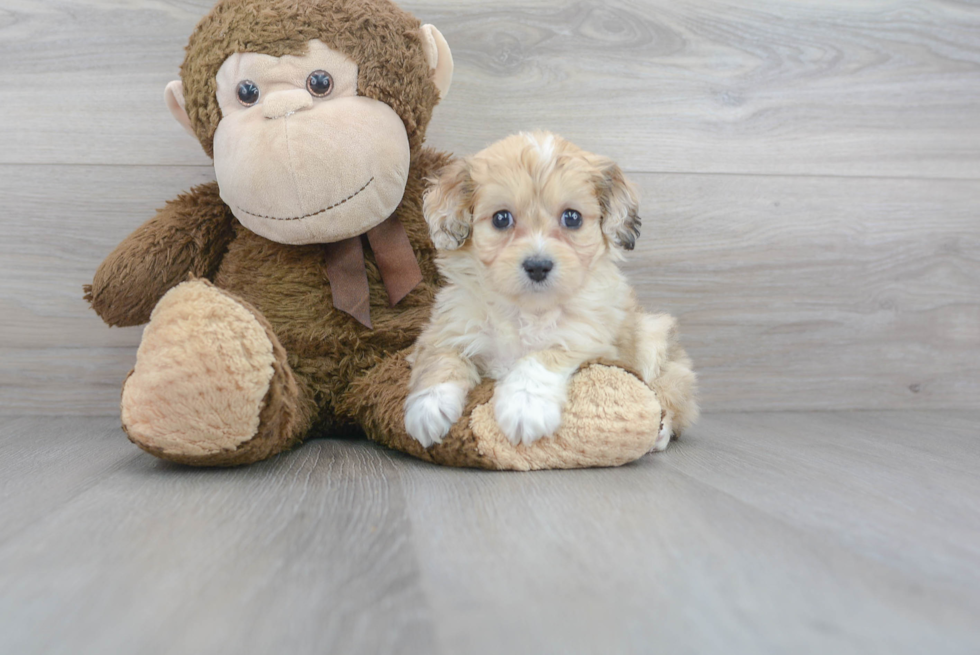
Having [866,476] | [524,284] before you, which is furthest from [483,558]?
[866,476]

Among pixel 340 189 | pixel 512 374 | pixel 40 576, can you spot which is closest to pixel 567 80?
pixel 340 189

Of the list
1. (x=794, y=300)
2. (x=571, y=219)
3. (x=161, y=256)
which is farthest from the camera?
(x=794, y=300)

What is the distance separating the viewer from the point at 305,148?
144 centimetres

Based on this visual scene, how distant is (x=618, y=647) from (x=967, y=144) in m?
2.28

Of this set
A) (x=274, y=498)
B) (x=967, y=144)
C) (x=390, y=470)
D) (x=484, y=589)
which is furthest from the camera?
(x=967, y=144)

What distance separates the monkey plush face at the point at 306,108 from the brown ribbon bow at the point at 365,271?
0.27ft

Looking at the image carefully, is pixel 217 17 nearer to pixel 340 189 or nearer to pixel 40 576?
pixel 340 189

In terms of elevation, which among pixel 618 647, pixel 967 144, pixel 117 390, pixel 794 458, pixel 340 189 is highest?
pixel 967 144

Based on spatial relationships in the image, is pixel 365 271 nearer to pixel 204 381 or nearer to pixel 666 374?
pixel 204 381

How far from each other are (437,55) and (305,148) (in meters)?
0.43

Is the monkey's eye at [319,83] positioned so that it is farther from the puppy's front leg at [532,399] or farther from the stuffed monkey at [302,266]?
the puppy's front leg at [532,399]

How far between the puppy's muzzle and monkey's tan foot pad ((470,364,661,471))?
0.22 metres

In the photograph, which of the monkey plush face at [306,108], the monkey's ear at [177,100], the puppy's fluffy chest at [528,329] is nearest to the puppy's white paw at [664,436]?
the puppy's fluffy chest at [528,329]

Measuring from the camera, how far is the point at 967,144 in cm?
225
